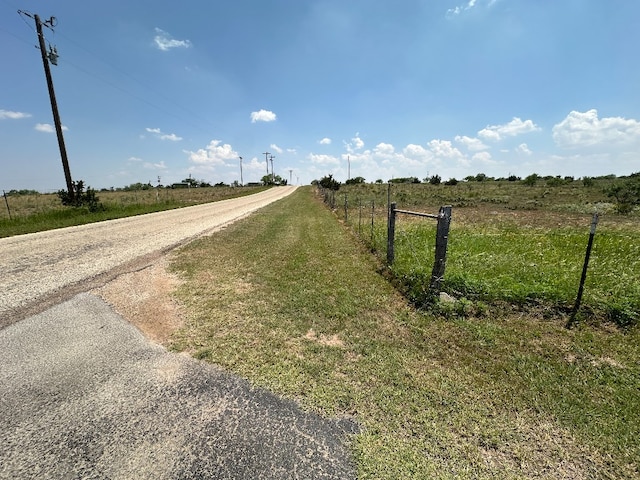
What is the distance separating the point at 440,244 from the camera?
4.71 m

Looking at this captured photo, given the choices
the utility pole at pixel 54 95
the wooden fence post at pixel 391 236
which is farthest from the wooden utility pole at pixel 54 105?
the wooden fence post at pixel 391 236

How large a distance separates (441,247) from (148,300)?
4.85m

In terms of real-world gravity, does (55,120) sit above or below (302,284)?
above

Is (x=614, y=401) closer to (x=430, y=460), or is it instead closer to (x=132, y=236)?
(x=430, y=460)

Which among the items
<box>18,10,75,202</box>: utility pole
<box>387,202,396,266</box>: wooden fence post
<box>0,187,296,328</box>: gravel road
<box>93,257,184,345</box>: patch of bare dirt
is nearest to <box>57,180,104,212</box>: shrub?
<box>18,10,75,202</box>: utility pole

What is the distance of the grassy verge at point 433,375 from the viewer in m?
2.12

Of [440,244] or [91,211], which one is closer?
[440,244]

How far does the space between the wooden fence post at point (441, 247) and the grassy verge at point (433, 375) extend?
0.61 m

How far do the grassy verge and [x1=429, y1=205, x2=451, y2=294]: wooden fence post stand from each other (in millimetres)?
605

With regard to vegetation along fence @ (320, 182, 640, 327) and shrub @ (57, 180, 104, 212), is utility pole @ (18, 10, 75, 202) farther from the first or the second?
vegetation along fence @ (320, 182, 640, 327)

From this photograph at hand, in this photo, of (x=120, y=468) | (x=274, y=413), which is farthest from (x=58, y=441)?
(x=274, y=413)

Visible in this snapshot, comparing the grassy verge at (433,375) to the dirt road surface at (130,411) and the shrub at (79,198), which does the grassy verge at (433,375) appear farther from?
the shrub at (79,198)

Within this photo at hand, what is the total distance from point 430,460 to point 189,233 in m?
10.5

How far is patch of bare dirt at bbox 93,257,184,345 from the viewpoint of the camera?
3.95 meters
